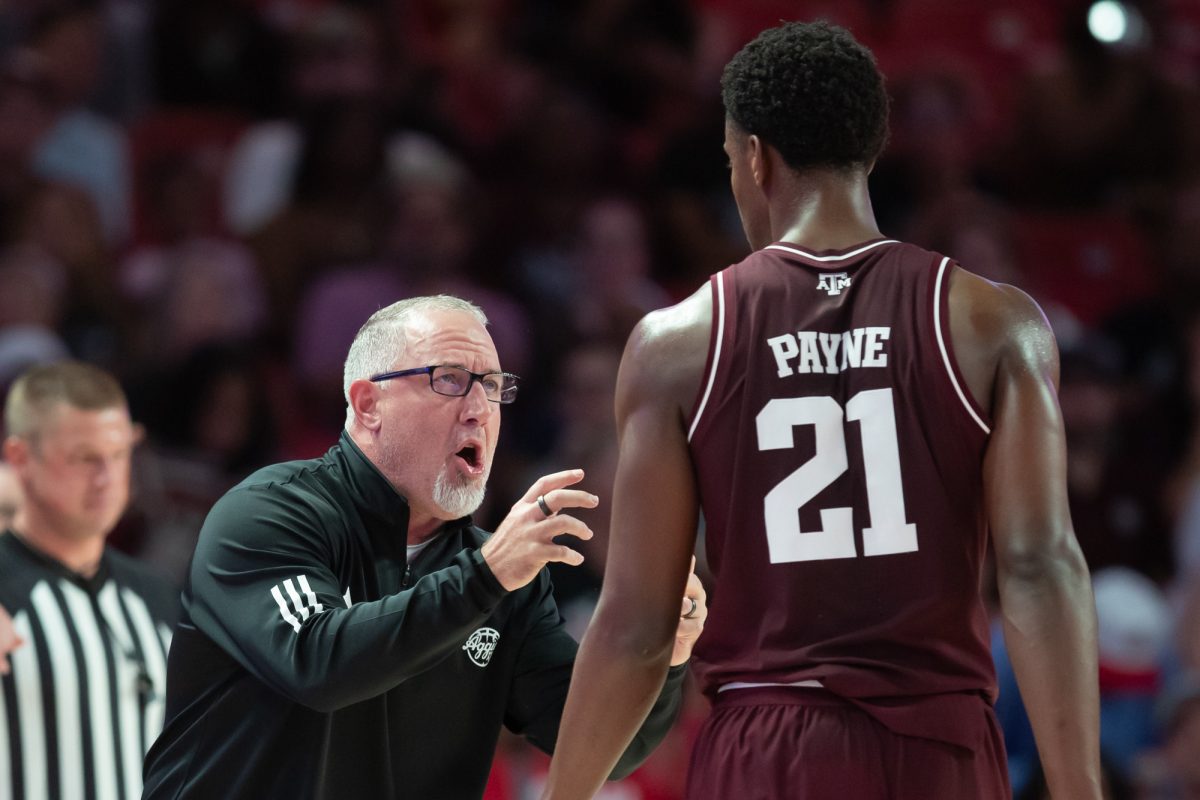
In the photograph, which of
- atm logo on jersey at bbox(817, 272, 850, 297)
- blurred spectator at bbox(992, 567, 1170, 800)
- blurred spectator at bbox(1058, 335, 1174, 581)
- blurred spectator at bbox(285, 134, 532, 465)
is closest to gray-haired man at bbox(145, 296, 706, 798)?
atm logo on jersey at bbox(817, 272, 850, 297)

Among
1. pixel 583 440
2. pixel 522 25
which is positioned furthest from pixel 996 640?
pixel 522 25

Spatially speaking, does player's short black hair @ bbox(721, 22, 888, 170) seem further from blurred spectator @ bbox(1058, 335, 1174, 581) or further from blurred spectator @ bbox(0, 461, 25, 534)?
blurred spectator @ bbox(1058, 335, 1174, 581)

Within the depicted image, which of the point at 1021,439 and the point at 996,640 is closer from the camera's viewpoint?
the point at 1021,439

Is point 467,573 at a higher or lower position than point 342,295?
lower

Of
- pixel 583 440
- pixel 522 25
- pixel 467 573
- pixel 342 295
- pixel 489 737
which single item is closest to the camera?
pixel 467 573

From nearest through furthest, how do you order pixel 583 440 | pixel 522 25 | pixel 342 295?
pixel 583 440 < pixel 342 295 < pixel 522 25

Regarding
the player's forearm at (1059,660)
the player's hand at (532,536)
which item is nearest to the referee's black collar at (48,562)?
the player's hand at (532,536)

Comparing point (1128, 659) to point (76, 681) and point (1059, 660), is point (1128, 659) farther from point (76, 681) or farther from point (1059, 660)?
point (1059, 660)

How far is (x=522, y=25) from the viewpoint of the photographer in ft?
34.3

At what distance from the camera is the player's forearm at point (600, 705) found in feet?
10.6

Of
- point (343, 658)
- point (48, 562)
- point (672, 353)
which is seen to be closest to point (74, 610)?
point (48, 562)

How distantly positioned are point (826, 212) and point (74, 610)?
314 centimetres

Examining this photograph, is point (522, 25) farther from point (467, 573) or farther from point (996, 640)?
point (467, 573)

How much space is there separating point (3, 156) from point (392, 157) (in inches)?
75.0
